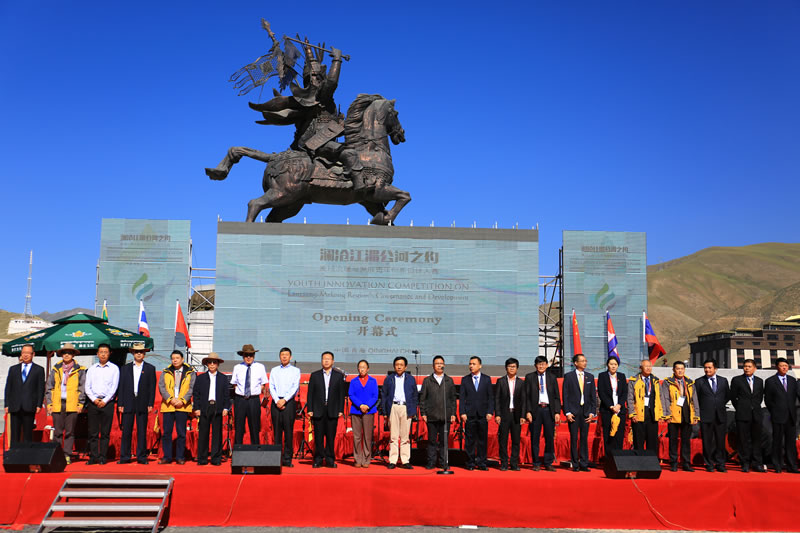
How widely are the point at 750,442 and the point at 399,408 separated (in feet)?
15.3

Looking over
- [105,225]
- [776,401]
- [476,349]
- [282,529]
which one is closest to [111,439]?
[282,529]

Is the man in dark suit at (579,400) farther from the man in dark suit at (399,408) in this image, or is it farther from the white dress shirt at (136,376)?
the white dress shirt at (136,376)

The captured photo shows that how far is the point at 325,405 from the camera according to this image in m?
9.18

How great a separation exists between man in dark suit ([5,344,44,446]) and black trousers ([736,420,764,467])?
884 centimetres

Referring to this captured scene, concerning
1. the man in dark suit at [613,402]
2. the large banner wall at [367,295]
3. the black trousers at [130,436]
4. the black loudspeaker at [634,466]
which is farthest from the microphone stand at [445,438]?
the large banner wall at [367,295]

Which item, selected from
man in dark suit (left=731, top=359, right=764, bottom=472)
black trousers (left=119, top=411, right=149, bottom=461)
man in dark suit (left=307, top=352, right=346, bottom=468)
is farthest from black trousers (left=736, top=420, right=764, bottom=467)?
black trousers (left=119, top=411, right=149, bottom=461)

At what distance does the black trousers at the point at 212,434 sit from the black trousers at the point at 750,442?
257 inches

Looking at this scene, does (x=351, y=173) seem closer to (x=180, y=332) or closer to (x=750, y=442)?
(x=180, y=332)

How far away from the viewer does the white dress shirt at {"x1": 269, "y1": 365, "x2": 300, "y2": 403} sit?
9.23 meters

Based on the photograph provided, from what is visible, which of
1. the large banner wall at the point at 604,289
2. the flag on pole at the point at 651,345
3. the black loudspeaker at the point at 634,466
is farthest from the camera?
the large banner wall at the point at 604,289

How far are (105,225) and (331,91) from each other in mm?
7835

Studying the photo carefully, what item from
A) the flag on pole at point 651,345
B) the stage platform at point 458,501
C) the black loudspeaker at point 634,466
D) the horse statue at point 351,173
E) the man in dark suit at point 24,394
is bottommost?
the stage platform at point 458,501

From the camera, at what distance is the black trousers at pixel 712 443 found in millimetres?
9406

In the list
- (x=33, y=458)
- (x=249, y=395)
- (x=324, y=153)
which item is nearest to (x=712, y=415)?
(x=249, y=395)
